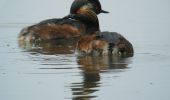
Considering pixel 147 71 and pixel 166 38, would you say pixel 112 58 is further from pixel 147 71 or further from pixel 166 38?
pixel 166 38

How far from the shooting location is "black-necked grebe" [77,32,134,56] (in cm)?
1421

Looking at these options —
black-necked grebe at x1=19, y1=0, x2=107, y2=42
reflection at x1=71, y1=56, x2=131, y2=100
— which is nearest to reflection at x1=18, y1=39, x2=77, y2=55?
black-necked grebe at x1=19, y1=0, x2=107, y2=42

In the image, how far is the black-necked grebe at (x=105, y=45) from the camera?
14211 mm

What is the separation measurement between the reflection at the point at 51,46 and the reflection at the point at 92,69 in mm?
1723

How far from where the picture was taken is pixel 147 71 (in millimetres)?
12070

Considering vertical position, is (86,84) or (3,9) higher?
(3,9)

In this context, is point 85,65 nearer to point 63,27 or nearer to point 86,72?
point 86,72

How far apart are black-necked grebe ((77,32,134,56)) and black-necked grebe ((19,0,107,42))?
2.56 m

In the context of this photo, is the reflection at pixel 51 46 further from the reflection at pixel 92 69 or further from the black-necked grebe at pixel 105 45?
the reflection at pixel 92 69

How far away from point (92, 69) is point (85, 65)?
677 millimetres

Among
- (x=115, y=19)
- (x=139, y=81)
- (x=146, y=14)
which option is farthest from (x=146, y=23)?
(x=139, y=81)

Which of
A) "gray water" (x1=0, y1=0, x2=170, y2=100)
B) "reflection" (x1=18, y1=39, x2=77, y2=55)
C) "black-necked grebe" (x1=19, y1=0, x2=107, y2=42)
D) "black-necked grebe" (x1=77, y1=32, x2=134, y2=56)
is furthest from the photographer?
"black-necked grebe" (x1=19, y1=0, x2=107, y2=42)

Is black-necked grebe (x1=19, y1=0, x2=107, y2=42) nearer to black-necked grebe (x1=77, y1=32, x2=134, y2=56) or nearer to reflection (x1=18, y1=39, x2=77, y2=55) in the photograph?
reflection (x1=18, y1=39, x2=77, y2=55)

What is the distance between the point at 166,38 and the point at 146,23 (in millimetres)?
5969
